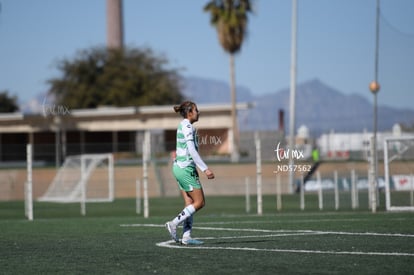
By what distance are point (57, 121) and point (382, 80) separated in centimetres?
2679

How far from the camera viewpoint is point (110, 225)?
61.4 feet

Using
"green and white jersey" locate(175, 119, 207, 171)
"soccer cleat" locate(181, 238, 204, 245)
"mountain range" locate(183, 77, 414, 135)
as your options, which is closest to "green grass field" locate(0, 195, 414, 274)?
"soccer cleat" locate(181, 238, 204, 245)

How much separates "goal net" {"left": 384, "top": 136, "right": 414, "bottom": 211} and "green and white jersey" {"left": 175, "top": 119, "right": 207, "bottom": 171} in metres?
12.0

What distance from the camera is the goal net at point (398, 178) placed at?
82.7 feet

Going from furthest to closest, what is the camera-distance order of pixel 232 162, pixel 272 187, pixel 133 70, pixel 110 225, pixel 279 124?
pixel 133 70, pixel 279 124, pixel 232 162, pixel 272 187, pixel 110 225

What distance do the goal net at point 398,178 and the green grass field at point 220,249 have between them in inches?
287

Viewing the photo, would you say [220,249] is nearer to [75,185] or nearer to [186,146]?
[186,146]

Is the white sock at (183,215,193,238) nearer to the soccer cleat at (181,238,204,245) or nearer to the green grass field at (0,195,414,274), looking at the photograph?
the soccer cleat at (181,238,204,245)

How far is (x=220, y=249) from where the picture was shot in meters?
12.6

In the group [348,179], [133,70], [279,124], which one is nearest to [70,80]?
[133,70]

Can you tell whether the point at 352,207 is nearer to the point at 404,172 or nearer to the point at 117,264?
the point at 404,172

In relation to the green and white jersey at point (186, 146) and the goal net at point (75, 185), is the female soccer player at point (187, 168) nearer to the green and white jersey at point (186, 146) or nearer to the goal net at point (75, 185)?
the green and white jersey at point (186, 146)

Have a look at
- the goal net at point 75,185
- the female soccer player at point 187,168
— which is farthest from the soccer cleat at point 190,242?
the goal net at point 75,185

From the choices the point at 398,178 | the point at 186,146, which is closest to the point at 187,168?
the point at 186,146
